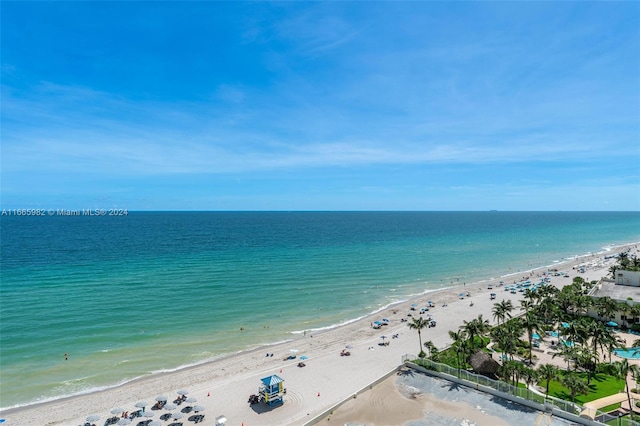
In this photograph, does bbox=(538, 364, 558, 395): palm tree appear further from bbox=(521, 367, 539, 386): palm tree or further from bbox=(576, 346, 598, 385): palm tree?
bbox=(576, 346, 598, 385): palm tree

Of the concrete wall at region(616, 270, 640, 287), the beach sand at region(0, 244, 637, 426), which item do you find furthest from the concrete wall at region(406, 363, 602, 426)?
the concrete wall at region(616, 270, 640, 287)

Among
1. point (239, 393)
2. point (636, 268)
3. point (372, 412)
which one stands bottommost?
point (239, 393)

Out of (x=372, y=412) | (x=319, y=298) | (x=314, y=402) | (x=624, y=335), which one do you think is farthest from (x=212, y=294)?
(x=624, y=335)

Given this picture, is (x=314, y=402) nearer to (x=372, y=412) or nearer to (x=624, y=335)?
(x=372, y=412)

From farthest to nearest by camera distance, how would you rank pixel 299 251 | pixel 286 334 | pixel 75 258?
pixel 299 251 → pixel 75 258 → pixel 286 334

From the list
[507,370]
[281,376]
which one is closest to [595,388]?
[507,370]

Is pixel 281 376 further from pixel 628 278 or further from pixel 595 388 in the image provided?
pixel 628 278

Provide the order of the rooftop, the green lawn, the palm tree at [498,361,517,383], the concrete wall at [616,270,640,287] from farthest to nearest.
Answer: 1. the concrete wall at [616,270,640,287]
2. the rooftop
3. the palm tree at [498,361,517,383]
4. the green lawn
